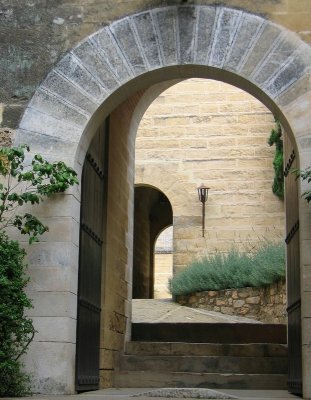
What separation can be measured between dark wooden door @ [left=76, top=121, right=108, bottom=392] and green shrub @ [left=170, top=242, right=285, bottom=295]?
4800 millimetres

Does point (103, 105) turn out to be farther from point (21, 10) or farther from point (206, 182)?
point (206, 182)

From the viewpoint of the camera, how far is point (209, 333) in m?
9.77

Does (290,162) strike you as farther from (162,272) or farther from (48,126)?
(162,272)

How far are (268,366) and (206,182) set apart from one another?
6.94 metres

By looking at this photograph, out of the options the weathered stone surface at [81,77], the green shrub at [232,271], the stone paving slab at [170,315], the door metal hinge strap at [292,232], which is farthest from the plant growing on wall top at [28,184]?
the green shrub at [232,271]

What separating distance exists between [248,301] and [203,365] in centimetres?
443

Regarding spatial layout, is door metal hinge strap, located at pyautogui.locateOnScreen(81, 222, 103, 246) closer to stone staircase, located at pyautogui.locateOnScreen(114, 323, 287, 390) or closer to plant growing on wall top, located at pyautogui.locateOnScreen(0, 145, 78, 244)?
plant growing on wall top, located at pyautogui.locateOnScreen(0, 145, 78, 244)

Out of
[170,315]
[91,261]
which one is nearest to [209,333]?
[170,315]

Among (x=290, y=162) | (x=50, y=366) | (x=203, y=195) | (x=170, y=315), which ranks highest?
(x=203, y=195)

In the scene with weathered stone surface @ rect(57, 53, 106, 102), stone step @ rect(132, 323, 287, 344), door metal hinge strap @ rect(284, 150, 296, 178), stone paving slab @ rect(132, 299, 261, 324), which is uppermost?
weathered stone surface @ rect(57, 53, 106, 102)

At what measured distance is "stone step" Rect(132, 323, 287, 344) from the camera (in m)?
9.68

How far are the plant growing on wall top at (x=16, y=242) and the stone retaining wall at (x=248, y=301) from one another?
6.41 meters

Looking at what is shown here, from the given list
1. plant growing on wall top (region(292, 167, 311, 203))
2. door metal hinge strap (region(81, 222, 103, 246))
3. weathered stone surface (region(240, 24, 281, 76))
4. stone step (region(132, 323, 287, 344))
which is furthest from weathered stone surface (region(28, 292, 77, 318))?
stone step (region(132, 323, 287, 344))

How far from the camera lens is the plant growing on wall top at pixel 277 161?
1444 cm
